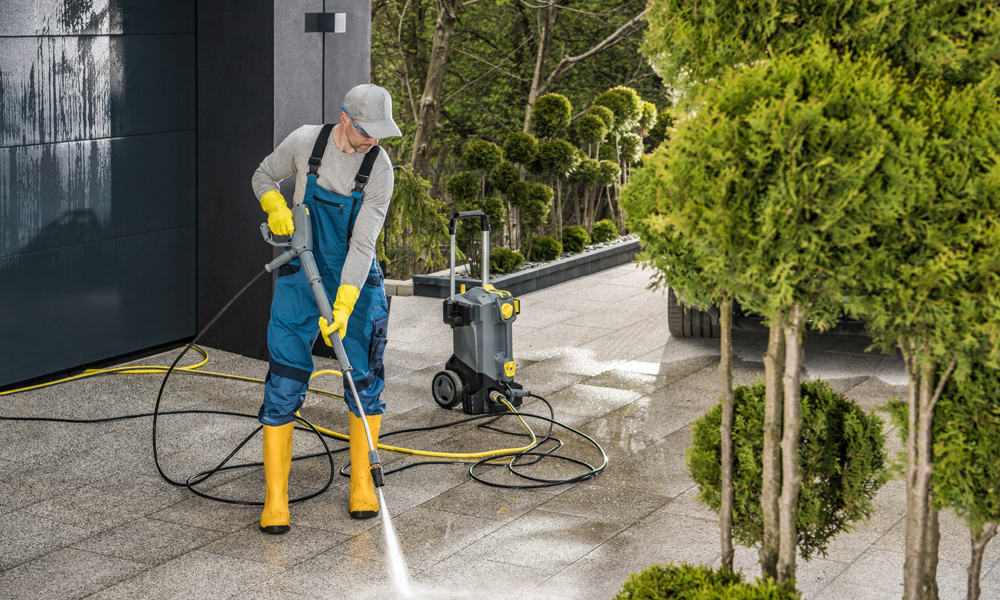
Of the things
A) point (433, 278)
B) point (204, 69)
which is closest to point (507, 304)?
point (204, 69)

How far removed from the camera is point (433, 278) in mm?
10953

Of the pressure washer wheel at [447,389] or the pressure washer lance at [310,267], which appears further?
the pressure washer wheel at [447,389]

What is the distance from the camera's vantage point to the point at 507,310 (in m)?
6.81

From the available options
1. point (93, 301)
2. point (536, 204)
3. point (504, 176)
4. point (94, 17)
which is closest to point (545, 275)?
point (536, 204)

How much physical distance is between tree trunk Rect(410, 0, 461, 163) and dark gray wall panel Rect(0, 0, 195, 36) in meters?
7.44

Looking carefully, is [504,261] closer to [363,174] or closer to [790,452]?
[363,174]

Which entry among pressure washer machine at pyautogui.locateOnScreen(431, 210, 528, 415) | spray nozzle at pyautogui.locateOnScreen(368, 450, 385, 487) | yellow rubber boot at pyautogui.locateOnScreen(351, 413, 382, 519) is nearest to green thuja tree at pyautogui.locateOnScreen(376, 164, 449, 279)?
pressure washer machine at pyautogui.locateOnScreen(431, 210, 528, 415)

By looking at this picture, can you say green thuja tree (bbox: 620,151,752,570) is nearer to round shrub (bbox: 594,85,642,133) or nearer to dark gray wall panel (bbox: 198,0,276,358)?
dark gray wall panel (bbox: 198,0,276,358)

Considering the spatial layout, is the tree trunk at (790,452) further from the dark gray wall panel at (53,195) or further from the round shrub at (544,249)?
the round shrub at (544,249)

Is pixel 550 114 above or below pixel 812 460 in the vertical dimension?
above

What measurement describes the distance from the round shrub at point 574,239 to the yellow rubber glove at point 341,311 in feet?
26.7

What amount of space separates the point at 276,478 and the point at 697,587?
2.46 metres

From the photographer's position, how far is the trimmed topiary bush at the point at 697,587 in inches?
118

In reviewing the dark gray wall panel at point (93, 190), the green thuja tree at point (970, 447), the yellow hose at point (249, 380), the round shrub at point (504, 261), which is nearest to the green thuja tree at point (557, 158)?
the round shrub at point (504, 261)
